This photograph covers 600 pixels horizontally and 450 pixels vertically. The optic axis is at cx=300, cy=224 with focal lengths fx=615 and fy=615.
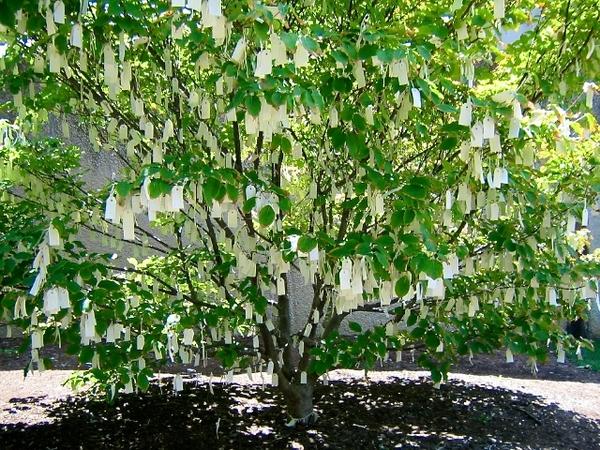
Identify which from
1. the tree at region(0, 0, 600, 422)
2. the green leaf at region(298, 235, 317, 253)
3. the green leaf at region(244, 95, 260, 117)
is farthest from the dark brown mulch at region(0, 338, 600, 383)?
the green leaf at region(244, 95, 260, 117)

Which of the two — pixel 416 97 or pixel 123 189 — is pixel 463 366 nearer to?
pixel 416 97

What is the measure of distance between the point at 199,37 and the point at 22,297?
124 cm

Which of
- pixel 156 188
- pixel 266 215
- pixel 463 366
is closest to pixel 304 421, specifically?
pixel 266 215

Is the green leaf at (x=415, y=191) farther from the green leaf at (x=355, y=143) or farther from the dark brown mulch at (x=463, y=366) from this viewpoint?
the dark brown mulch at (x=463, y=366)

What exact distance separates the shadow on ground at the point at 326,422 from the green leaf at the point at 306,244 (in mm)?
1674

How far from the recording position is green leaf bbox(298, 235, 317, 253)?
7.00ft

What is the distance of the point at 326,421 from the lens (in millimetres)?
3834

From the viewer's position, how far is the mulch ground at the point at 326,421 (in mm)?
3545

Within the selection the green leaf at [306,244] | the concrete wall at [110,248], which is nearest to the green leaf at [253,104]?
the green leaf at [306,244]

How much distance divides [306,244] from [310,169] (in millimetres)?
962

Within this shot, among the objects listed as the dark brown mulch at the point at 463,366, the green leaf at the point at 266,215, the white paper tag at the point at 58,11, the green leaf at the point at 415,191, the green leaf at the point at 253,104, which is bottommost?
the dark brown mulch at the point at 463,366

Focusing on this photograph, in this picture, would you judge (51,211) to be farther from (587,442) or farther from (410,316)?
(587,442)

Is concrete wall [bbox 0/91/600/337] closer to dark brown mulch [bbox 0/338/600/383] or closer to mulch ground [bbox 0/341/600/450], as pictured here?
dark brown mulch [bbox 0/338/600/383]

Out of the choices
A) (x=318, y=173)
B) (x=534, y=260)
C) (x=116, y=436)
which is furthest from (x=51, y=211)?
(x=534, y=260)
